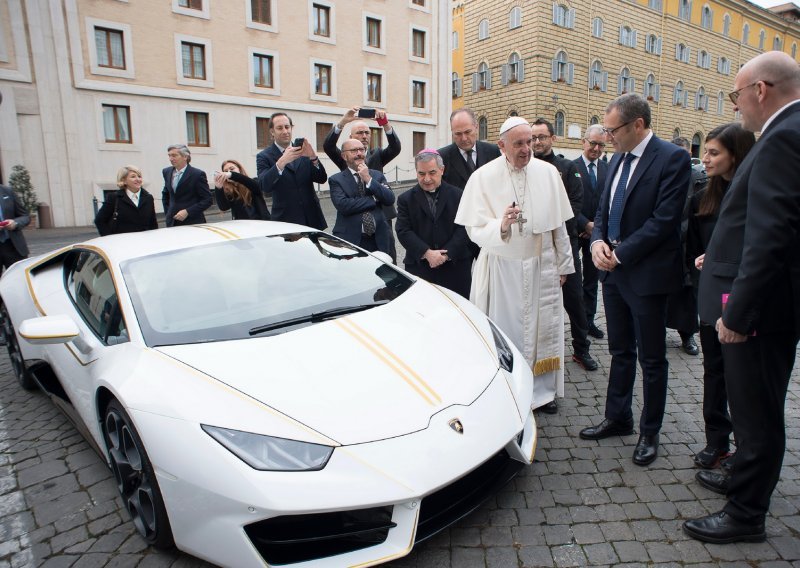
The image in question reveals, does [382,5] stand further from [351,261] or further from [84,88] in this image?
[351,261]

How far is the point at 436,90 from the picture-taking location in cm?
3128

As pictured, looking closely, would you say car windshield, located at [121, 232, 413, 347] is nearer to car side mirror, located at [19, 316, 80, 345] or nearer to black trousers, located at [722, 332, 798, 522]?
car side mirror, located at [19, 316, 80, 345]

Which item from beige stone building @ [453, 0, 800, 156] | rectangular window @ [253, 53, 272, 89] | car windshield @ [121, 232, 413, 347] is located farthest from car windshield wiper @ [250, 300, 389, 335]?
beige stone building @ [453, 0, 800, 156]

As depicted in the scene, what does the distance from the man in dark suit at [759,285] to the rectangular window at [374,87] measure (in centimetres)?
2811

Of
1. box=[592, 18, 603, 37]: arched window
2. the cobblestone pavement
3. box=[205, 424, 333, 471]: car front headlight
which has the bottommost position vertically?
the cobblestone pavement

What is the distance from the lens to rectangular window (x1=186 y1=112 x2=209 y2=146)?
922 inches

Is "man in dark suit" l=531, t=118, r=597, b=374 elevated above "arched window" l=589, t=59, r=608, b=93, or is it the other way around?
"arched window" l=589, t=59, r=608, b=93

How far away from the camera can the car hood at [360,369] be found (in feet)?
6.91

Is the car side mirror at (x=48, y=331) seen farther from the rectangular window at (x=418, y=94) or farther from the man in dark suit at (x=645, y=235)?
the rectangular window at (x=418, y=94)

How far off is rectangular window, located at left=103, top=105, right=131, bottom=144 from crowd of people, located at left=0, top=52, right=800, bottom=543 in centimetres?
1782

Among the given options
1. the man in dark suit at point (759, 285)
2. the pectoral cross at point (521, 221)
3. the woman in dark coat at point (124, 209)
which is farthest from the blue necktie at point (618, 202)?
the woman in dark coat at point (124, 209)

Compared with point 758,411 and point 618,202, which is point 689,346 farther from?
point 758,411

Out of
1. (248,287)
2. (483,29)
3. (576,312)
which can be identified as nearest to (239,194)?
(248,287)

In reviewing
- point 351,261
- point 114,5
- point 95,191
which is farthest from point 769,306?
point 114,5
